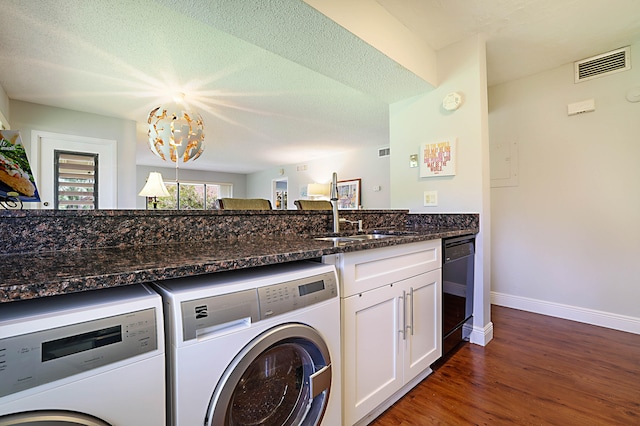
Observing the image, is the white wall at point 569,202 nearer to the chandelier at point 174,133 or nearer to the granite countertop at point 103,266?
the granite countertop at point 103,266

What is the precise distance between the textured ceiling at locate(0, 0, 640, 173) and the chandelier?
315 mm

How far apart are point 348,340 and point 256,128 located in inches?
152

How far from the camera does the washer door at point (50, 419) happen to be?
51 centimetres

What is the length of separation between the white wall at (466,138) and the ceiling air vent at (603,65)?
1013 millimetres

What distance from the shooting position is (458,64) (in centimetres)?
222

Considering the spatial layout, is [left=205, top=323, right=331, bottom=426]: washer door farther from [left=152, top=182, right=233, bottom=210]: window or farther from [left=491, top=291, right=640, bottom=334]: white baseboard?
[left=152, top=182, right=233, bottom=210]: window

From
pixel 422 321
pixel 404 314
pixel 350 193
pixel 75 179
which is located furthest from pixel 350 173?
pixel 404 314

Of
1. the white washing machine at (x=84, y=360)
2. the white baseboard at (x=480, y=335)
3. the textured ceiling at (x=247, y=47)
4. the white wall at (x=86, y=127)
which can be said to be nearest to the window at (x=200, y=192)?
the white wall at (x=86, y=127)

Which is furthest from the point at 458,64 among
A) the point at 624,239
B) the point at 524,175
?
the point at 624,239

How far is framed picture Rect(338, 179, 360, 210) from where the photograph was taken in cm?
567

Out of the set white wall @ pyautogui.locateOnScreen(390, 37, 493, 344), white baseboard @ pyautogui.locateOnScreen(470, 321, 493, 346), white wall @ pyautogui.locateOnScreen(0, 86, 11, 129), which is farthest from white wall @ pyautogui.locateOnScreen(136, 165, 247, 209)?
white baseboard @ pyautogui.locateOnScreen(470, 321, 493, 346)

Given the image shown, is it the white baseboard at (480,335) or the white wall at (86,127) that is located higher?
the white wall at (86,127)

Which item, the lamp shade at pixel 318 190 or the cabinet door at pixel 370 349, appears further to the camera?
the lamp shade at pixel 318 190

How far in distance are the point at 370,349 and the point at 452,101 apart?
6.33 feet
